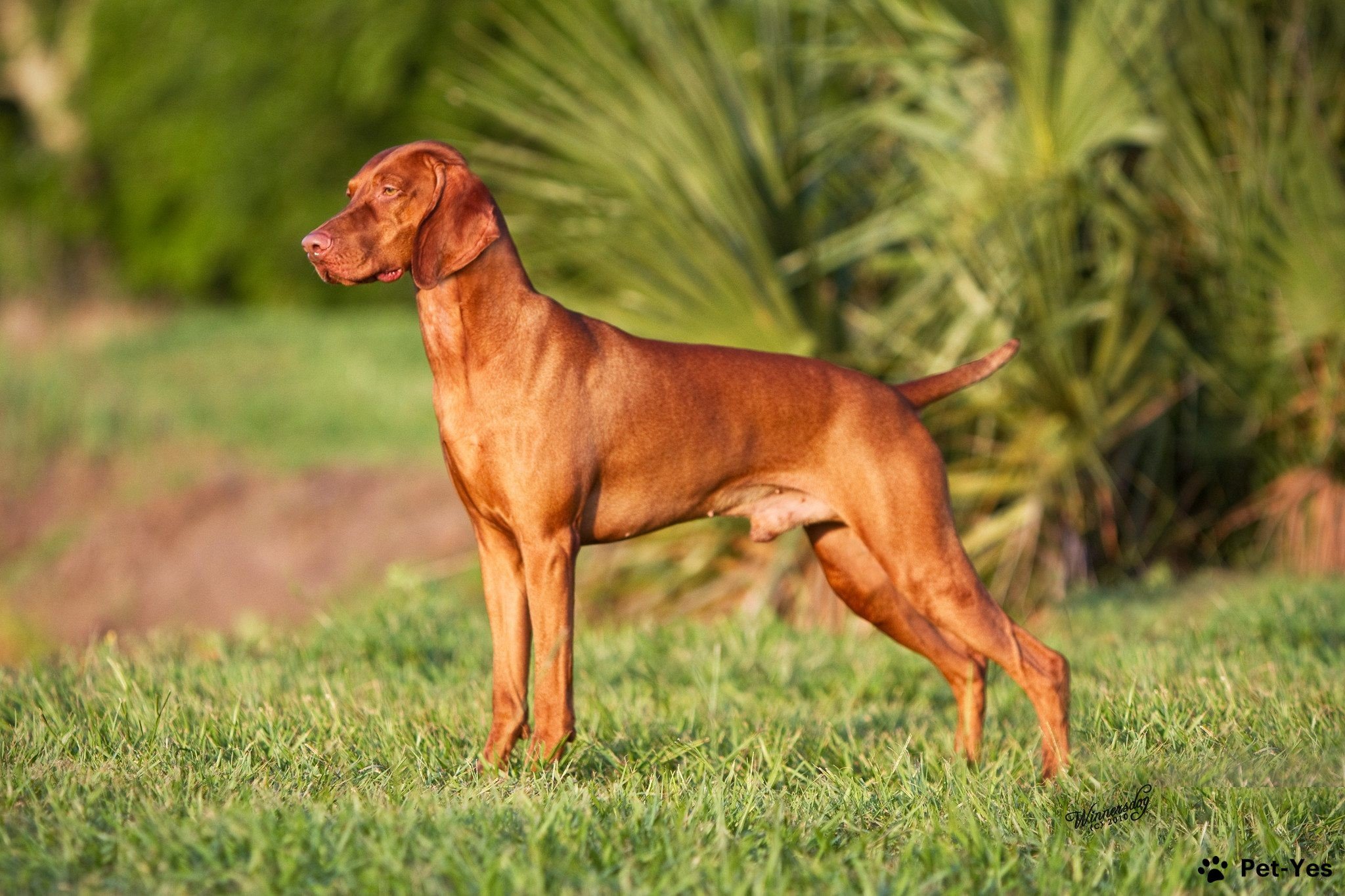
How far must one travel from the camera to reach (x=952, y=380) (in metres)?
3.82

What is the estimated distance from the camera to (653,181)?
6.00 meters

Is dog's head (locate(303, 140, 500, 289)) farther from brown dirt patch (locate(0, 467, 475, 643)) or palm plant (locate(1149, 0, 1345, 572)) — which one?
brown dirt patch (locate(0, 467, 475, 643))

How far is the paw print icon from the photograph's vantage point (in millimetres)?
2664

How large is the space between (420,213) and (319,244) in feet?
0.83

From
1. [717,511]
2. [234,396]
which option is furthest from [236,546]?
[717,511]

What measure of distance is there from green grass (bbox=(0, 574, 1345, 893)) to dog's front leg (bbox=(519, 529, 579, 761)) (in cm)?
10

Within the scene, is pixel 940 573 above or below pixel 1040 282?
below

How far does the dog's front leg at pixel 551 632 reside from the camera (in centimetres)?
324

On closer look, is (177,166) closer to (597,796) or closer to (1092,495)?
(1092,495)

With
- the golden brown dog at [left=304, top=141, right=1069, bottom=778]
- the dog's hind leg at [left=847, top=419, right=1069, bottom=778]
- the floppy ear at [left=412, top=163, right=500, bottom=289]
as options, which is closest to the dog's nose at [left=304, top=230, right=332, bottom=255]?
the golden brown dog at [left=304, top=141, right=1069, bottom=778]

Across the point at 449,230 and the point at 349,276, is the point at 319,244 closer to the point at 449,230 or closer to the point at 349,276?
the point at 349,276

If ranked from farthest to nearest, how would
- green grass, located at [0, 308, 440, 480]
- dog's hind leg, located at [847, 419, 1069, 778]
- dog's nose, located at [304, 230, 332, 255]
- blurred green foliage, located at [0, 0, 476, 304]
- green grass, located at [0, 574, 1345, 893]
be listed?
1. blurred green foliage, located at [0, 0, 476, 304]
2. green grass, located at [0, 308, 440, 480]
3. dog's hind leg, located at [847, 419, 1069, 778]
4. dog's nose, located at [304, 230, 332, 255]
5. green grass, located at [0, 574, 1345, 893]

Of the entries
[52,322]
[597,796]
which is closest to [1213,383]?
[597,796]

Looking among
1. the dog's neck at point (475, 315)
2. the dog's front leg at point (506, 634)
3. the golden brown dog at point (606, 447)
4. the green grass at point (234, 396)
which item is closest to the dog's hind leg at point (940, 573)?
the golden brown dog at point (606, 447)
